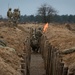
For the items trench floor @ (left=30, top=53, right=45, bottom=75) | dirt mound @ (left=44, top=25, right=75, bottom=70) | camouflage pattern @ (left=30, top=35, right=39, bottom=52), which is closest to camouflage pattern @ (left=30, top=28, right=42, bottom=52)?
camouflage pattern @ (left=30, top=35, right=39, bottom=52)

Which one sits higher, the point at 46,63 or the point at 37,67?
the point at 46,63

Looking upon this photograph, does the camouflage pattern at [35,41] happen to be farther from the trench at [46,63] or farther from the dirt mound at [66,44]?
the dirt mound at [66,44]

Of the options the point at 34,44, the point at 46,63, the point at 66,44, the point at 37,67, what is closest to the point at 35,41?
the point at 34,44

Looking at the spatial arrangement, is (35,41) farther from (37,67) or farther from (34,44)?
(37,67)

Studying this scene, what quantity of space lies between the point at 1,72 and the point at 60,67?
467 cm

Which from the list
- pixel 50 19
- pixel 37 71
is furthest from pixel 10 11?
pixel 50 19

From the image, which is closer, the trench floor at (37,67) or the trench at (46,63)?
the trench at (46,63)

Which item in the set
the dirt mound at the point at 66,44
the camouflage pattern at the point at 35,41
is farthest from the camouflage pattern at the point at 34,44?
the dirt mound at the point at 66,44

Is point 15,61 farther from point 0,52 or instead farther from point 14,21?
point 14,21

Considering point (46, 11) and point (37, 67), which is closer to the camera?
point (37, 67)

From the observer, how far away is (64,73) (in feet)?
50.6

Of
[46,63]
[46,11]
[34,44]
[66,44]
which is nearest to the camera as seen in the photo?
[66,44]

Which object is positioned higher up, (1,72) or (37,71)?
(1,72)

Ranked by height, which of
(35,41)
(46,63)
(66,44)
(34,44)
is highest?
(66,44)
